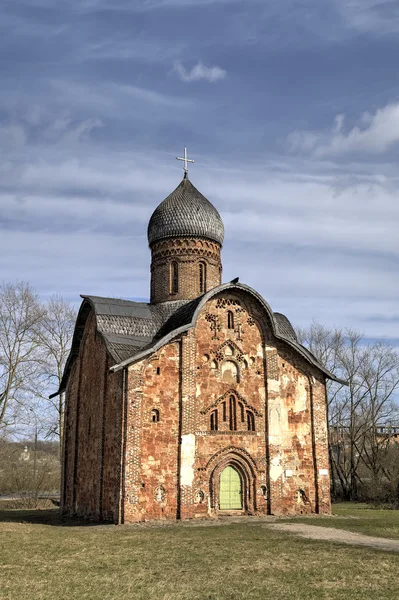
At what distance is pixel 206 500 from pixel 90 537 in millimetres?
4542

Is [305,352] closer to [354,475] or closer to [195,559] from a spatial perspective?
[195,559]

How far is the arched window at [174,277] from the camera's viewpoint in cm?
2055

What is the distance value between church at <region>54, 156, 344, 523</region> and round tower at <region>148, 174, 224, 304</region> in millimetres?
1314

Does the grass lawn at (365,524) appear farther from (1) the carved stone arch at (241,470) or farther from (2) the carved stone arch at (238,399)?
(2) the carved stone arch at (238,399)

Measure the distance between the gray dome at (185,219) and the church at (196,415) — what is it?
3004 mm

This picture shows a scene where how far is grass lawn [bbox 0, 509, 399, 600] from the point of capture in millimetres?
6836

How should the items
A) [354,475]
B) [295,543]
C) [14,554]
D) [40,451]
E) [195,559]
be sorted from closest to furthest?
[195,559]
[14,554]
[295,543]
[354,475]
[40,451]

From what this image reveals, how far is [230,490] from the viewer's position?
53.5ft

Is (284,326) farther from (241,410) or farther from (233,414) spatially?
(233,414)

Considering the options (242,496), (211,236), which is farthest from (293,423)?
(211,236)

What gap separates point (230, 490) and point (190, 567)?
810cm

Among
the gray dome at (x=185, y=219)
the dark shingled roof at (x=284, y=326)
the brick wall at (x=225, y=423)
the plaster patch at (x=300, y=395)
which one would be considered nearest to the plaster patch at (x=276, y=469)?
the brick wall at (x=225, y=423)

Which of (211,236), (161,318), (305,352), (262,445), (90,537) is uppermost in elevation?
(211,236)

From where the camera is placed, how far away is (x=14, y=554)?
31.8ft
